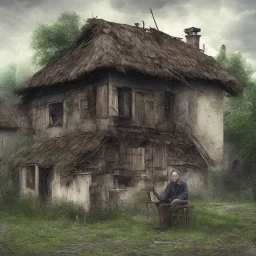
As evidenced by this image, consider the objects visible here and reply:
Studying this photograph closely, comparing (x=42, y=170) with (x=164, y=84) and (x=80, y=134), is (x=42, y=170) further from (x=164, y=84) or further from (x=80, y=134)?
(x=164, y=84)

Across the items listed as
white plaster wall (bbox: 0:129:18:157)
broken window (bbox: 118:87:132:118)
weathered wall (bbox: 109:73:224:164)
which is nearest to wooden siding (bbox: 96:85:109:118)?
weathered wall (bbox: 109:73:224:164)

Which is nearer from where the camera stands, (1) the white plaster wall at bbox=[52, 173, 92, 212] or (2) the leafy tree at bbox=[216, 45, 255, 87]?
(1) the white plaster wall at bbox=[52, 173, 92, 212]

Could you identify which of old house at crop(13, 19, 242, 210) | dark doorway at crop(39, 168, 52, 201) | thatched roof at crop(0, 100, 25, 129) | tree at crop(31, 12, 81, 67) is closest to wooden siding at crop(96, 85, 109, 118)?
old house at crop(13, 19, 242, 210)

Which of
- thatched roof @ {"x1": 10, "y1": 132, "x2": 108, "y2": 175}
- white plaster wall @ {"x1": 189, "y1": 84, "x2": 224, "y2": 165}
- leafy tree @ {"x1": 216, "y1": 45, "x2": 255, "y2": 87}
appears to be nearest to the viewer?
thatched roof @ {"x1": 10, "y1": 132, "x2": 108, "y2": 175}

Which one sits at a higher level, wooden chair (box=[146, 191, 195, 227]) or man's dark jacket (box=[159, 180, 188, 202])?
man's dark jacket (box=[159, 180, 188, 202])

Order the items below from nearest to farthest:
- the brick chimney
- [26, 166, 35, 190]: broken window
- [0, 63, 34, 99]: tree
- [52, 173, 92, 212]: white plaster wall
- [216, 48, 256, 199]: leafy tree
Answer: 1. [52, 173, 92, 212]: white plaster wall
2. [26, 166, 35, 190]: broken window
3. [216, 48, 256, 199]: leafy tree
4. the brick chimney
5. [0, 63, 34, 99]: tree

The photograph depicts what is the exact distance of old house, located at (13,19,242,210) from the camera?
51.0 ft

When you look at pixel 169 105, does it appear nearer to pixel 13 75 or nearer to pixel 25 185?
pixel 25 185

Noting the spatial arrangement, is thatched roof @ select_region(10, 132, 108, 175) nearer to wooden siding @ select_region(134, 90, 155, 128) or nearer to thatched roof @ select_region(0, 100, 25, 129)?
wooden siding @ select_region(134, 90, 155, 128)

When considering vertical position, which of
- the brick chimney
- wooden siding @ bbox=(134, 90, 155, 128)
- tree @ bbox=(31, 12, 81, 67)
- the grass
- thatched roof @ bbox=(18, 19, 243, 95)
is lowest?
the grass

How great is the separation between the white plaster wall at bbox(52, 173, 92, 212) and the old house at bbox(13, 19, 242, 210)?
1.3 inches

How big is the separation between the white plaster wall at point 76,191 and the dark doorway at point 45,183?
2.41 ft

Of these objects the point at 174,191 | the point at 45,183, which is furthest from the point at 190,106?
the point at 174,191

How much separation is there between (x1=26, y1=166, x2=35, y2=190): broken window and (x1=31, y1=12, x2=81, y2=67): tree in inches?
509
